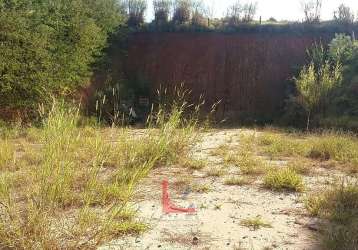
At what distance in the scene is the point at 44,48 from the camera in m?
10.8

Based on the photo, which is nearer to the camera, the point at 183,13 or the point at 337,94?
the point at 337,94

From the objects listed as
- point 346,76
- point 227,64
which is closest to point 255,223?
point 346,76

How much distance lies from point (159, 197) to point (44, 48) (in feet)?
23.6

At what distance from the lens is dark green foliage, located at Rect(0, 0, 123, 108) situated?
9711 millimetres

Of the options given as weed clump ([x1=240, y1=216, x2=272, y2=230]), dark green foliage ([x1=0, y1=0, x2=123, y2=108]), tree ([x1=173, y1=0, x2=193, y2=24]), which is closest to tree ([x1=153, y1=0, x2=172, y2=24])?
tree ([x1=173, y1=0, x2=193, y2=24])

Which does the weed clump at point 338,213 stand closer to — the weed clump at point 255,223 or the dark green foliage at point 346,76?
the weed clump at point 255,223

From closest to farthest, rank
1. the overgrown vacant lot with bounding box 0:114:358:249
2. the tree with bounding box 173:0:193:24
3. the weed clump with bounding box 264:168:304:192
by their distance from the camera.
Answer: the overgrown vacant lot with bounding box 0:114:358:249
the weed clump with bounding box 264:168:304:192
the tree with bounding box 173:0:193:24

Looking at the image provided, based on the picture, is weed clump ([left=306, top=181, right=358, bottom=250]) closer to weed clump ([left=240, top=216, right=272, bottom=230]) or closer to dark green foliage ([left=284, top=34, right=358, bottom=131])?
weed clump ([left=240, top=216, right=272, bottom=230])

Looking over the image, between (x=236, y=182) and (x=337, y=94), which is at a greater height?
(x=337, y=94)

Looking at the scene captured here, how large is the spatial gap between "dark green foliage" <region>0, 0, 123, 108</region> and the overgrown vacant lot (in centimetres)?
444

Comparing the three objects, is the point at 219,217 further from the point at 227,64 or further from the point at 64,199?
the point at 227,64

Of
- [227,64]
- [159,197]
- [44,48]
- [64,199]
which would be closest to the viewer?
[64,199]

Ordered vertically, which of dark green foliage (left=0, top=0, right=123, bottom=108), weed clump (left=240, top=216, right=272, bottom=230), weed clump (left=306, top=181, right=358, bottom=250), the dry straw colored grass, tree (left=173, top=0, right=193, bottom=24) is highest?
tree (left=173, top=0, right=193, bottom=24)

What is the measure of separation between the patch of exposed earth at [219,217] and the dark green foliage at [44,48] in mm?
4959
